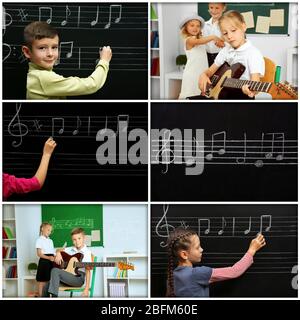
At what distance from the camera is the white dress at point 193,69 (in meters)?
5.14

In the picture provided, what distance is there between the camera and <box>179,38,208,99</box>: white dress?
16.9 feet

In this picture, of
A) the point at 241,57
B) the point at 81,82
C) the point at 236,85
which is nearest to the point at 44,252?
the point at 81,82

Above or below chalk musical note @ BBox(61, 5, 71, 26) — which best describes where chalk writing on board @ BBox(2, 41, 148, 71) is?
below

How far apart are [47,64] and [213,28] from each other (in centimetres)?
92

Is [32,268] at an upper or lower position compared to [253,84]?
lower

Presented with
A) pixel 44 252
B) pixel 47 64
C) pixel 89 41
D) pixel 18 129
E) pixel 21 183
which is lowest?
pixel 44 252

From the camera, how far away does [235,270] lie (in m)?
5.17

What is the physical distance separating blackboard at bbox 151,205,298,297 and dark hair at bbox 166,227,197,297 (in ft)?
0.09

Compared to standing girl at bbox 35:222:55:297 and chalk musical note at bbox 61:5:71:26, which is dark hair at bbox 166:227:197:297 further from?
chalk musical note at bbox 61:5:71:26

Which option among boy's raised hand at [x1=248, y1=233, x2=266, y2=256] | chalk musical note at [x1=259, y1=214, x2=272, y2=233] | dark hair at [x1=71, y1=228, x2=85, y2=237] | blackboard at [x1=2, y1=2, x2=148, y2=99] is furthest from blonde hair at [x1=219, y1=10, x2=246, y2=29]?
dark hair at [x1=71, y1=228, x2=85, y2=237]

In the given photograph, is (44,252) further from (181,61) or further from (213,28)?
(213,28)

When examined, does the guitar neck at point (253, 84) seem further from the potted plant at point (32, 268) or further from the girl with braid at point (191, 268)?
the potted plant at point (32, 268)
